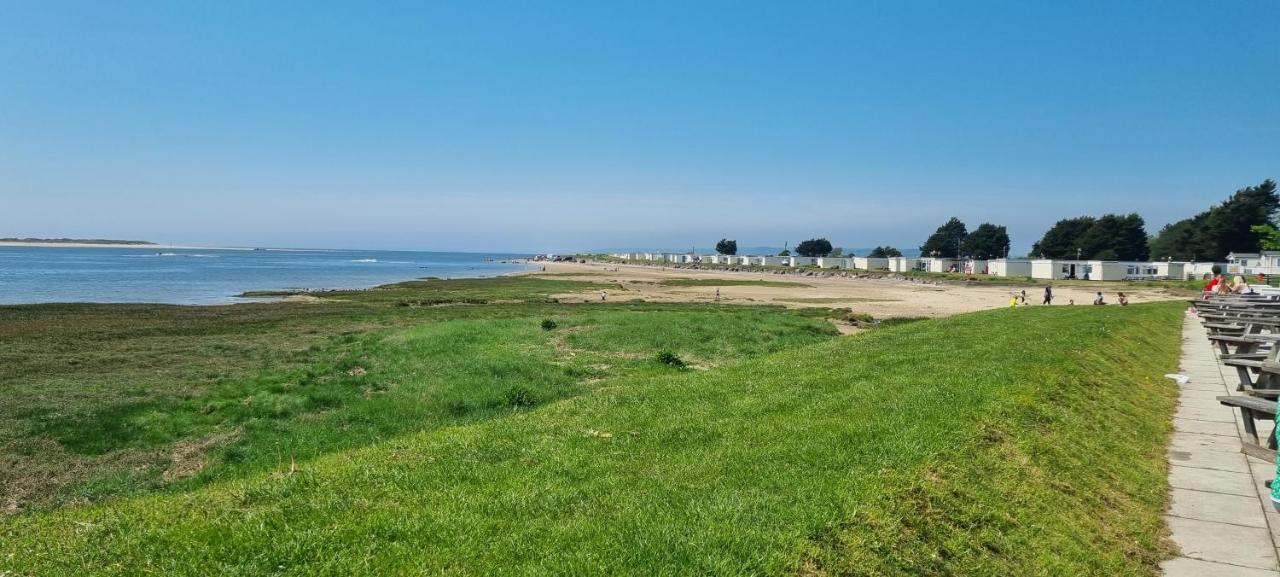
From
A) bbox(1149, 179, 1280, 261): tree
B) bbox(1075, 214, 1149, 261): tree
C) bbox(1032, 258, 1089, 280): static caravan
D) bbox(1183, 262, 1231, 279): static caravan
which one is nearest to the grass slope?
bbox(1183, 262, 1231, 279): static caravan

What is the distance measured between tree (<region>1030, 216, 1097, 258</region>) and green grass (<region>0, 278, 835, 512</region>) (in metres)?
113

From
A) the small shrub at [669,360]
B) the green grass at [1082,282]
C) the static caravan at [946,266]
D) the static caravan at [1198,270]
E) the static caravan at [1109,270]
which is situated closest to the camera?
the small shrub at [669,360]

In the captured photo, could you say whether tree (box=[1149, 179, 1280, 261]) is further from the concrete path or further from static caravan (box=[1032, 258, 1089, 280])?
the concrete path

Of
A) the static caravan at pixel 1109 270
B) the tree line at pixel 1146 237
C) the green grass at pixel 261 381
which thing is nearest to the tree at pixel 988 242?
the tree line at pixel 1146 237

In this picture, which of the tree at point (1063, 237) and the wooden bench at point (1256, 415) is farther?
→ the tree at point (1063, 237)

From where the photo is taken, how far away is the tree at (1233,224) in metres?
85.2

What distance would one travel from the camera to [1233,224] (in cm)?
8588

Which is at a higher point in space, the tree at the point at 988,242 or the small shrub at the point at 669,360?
the tree at the point at 988,242

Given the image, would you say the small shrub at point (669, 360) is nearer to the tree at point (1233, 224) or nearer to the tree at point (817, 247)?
the tree at point (1233, 224)

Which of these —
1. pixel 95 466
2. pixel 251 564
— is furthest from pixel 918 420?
pixel 95 466

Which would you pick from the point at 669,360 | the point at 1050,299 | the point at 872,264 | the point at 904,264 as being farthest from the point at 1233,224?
the point at 669,360

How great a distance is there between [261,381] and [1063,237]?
436 ft

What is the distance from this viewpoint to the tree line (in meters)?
85.8

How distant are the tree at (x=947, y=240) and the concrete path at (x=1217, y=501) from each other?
161 meters
